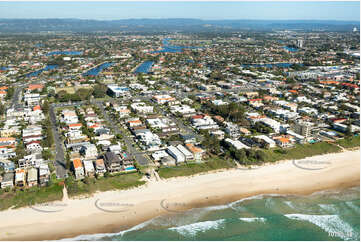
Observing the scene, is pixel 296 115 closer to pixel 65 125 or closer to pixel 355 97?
pixel 355 97

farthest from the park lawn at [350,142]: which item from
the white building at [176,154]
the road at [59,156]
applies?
the road at [59,156]

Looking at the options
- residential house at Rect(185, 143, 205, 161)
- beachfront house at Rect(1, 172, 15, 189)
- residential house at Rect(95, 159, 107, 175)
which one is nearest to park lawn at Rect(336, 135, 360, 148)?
residential house at Rect(185, 143, 205, 161)

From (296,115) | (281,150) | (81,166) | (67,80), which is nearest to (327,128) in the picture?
(296,115)

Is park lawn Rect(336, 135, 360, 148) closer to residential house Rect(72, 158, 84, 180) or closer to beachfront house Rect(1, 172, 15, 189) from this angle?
residential house Rect(72, 158, 84, 180)

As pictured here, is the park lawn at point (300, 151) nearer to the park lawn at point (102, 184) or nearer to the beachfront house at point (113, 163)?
the park lawn at point (102, 184)

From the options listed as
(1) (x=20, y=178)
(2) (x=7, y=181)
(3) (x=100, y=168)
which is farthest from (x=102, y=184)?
(2) (x=7, y=181)

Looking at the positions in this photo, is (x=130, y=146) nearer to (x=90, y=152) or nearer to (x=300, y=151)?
(x=90, y=152)
